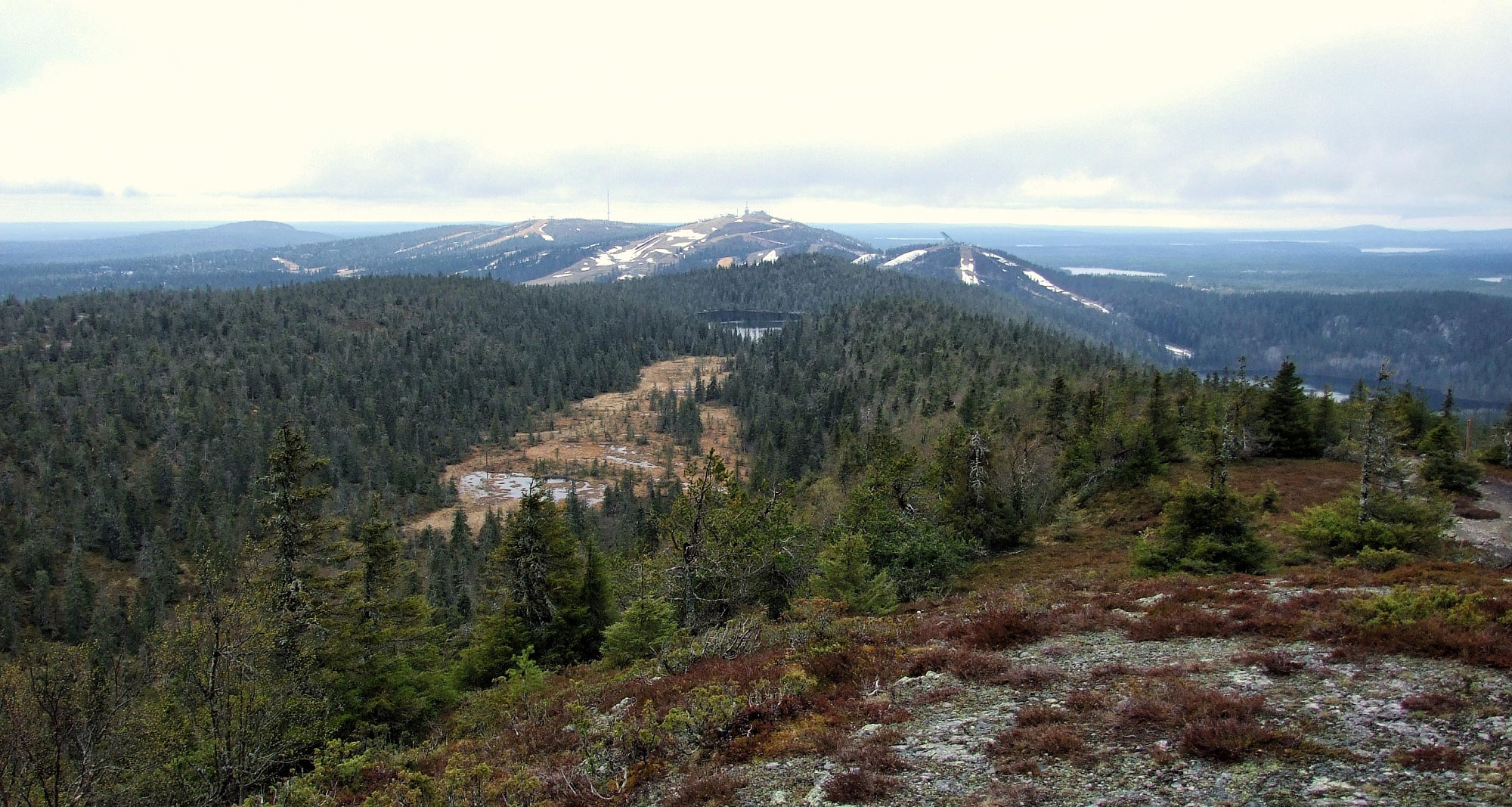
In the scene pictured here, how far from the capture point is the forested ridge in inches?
523

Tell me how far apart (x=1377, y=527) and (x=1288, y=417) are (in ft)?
101

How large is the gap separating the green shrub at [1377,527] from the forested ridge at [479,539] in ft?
0.49

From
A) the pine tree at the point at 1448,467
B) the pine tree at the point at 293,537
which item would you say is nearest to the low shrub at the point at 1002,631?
the pine tree at the point at 293,537

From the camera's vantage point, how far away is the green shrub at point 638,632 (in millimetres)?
22812

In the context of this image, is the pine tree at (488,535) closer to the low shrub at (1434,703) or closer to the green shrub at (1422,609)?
the green shrub at (1422,609)

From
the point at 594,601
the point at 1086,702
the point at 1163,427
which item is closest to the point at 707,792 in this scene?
the point at 1086,702

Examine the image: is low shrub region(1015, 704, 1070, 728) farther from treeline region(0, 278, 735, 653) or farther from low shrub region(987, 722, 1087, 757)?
treeline region(0, 278, 735, 653)

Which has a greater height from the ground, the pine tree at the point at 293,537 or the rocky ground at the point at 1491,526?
the pine tree at the point at 293,537

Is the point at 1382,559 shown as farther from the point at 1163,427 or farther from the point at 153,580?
the point at 153,580

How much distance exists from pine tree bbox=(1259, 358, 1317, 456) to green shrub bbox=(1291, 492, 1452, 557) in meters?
25.2

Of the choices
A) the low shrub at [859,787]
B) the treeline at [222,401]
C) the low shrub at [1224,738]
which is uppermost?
the low shrub at [1224,738]

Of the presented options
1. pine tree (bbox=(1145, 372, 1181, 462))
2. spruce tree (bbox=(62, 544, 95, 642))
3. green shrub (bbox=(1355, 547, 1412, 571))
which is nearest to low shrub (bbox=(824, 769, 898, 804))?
green shrub (bbox=(1355, 547, 1412, 571))

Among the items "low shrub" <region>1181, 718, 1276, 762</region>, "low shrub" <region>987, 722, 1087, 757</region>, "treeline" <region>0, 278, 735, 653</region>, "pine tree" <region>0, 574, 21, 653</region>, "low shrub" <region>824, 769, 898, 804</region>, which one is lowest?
"pine tree" <region>0, 574, 21, 653</region>

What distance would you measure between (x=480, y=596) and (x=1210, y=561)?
2193 inches
